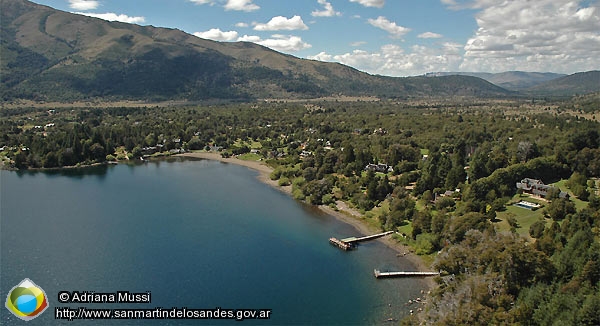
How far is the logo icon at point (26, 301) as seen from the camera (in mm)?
28984

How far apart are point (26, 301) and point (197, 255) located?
16.8 m

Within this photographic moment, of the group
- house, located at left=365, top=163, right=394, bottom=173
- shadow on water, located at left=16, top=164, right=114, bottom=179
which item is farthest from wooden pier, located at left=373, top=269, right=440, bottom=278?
shadow on water, located at left=16, top=164, right=114, bottom=179

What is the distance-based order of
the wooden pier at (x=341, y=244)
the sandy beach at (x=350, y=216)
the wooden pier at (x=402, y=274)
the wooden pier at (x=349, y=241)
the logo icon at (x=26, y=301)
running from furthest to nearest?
the wooden pier at (x=349, y=241), the wooden pier at (x=341, y=244), the sandy beach at (x=350, y=216), the wooden pier at (x=402, y=274), the logo icon at (x=26, y=301)

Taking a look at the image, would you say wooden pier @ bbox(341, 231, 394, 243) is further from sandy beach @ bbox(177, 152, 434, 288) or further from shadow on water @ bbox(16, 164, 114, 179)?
shadow on water @ bbox(16, 164, 114, 179)

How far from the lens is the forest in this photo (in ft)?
101

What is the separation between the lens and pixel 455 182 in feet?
193

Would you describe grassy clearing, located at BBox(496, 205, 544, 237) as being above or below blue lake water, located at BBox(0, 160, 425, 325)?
above

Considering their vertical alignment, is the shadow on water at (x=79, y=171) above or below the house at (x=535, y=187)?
below

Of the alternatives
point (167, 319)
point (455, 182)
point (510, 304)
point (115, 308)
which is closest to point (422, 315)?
point (510, 304)

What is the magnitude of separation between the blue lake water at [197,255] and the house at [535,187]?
870 inches

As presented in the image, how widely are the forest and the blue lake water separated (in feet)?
17.7

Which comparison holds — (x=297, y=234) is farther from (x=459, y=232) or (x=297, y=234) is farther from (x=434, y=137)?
(x=434, y=137)

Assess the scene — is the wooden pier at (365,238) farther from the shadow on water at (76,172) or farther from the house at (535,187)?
the shadow on water at (76,172)

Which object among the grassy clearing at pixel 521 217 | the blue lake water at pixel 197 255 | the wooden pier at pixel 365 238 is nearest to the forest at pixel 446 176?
the grassy clearing at pixel 521 217
